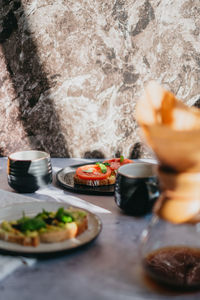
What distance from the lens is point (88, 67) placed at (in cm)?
170

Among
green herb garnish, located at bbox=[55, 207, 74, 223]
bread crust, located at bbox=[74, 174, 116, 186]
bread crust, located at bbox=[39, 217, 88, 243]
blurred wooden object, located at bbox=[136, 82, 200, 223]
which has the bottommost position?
bread crust, located at bbox=[74, 174, 116, 186]

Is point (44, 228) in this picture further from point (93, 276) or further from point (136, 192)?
point (136, 192)

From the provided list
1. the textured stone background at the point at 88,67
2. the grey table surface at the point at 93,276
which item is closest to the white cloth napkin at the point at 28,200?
the grey table surface at the point at 93,276

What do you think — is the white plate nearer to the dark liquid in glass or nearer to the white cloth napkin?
the white cloth napkin

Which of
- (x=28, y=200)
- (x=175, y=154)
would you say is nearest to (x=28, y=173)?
(x=28, y=200)

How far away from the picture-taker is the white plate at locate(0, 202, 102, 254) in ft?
2.54

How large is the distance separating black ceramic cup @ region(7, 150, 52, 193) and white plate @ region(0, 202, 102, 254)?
0.62ft

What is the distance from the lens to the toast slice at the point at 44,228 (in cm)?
80

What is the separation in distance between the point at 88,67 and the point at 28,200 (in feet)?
2.70

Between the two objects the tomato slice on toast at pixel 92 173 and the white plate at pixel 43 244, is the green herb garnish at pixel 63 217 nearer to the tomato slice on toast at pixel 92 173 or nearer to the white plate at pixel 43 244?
the white plate at pixel 43 244

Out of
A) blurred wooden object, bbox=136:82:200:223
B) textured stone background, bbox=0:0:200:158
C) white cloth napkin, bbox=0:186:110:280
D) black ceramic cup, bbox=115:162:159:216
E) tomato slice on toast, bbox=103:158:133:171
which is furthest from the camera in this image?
textured stone background, bbox=0:0:200:158

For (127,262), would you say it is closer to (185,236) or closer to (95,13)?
(185,236)

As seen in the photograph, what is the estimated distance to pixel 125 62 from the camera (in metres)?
1.69

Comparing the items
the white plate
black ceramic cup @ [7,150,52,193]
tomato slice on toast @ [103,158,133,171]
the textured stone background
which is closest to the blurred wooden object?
the white plate
